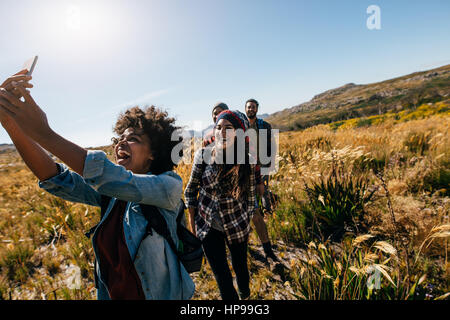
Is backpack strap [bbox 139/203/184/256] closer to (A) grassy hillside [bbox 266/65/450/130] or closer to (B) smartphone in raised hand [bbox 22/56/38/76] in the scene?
(B) smartphone in raised hand [bbox 22/56/38/76]

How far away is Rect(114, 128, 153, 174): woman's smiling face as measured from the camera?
1.29 m

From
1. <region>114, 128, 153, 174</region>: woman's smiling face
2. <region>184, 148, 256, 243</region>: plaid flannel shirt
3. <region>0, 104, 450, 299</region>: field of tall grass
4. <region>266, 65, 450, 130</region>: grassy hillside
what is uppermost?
<region>266, 65, 450, 130</region>: grassy hillside

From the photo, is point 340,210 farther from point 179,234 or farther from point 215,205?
point 179,234

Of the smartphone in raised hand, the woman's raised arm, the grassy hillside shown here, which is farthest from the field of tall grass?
the grassy hillside

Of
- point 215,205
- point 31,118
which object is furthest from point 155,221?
point 215,205

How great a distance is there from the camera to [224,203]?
1.98 meters

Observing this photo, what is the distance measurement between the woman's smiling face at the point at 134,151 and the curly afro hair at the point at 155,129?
4 cm

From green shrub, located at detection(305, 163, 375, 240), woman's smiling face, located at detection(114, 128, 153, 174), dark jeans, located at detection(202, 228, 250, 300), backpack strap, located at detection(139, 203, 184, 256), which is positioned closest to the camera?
backpack strap, located at detection(139, 203, 184, 256)

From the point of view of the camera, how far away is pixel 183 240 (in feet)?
4.43

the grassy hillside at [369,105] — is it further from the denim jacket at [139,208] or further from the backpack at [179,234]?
the denim jacket at [139,208]

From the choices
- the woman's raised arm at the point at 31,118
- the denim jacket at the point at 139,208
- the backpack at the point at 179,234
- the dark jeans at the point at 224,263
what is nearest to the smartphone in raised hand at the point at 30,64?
the woman's raised arm at the point at 31,118

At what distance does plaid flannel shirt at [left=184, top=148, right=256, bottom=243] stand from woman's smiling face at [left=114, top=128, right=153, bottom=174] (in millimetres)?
743

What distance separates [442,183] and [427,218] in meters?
1.91
